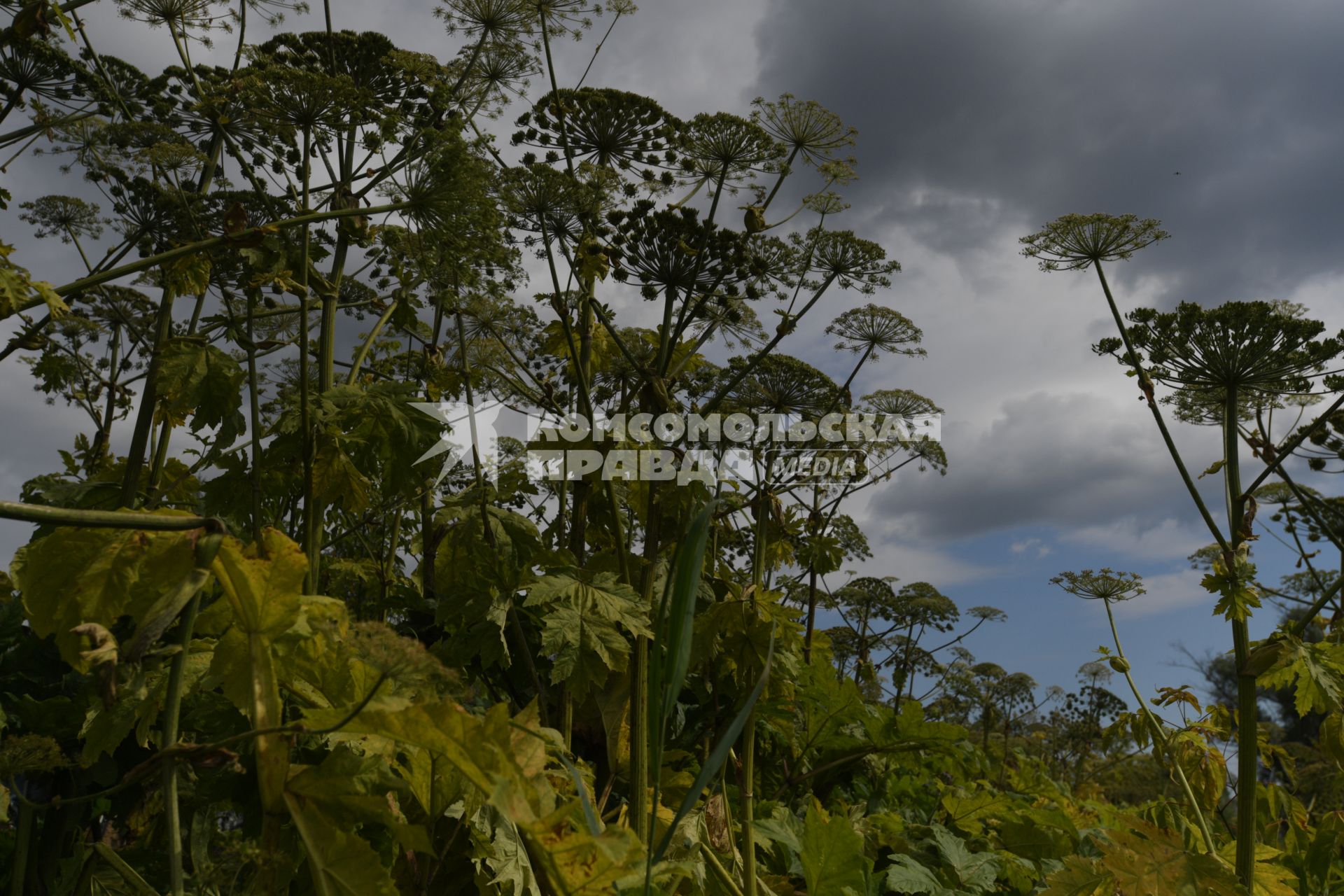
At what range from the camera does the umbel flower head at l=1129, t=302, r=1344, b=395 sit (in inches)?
128

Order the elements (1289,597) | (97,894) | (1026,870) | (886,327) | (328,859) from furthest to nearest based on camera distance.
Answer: (886,327) < (1289,597) < (1026,870) < (97,894) < (328,859)

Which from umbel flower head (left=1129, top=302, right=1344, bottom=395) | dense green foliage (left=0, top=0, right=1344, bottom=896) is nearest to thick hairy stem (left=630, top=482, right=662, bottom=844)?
dense green foliage (left=0, top=0, right=1344, bottom=896)

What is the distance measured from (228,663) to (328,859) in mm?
329

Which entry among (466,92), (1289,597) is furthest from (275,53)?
(1289,597)

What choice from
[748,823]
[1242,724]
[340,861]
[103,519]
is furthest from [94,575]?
[1242,724]

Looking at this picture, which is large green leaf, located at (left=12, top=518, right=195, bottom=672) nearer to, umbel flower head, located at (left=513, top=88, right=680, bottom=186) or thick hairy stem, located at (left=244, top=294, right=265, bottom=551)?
thick hairy stem, located at (left=244, top=294, right=265, bottom=551)

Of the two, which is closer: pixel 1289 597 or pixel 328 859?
pixel 328 859

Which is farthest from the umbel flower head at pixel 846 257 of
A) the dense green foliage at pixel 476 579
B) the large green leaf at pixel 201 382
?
the large green leaf at pixel 201 382

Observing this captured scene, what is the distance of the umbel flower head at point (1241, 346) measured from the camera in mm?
3256

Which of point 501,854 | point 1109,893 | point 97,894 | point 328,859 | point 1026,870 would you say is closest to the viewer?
point 328,859

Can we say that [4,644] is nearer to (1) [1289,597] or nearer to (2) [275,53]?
(2) [275,53]

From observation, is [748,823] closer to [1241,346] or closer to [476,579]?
[476,579]

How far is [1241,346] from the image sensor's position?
3.28 m

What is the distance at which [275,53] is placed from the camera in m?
3.80
